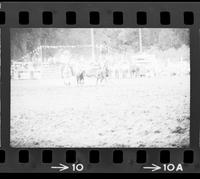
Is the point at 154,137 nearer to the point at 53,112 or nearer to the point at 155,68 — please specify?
the point at 155,68

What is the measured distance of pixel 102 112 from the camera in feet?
9.45

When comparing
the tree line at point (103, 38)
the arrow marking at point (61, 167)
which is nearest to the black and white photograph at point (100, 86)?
the tree line at point (103, 38)

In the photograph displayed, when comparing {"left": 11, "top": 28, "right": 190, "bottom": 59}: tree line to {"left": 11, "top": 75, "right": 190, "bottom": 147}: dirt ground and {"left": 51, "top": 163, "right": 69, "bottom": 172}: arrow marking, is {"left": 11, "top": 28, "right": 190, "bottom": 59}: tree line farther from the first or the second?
{"left": 51, "top": 163, "right": 69, "bottom": 172}: arrow marking

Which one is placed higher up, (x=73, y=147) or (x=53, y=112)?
(x=53, y=112)

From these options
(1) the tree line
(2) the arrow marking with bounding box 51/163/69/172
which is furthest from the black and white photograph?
(2) the arrow marking with bounding box 51/163/69/172

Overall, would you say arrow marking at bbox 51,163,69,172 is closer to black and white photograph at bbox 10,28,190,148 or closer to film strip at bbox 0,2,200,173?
film strip at bbox 0,2,200,173

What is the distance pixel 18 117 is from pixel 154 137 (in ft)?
2.78

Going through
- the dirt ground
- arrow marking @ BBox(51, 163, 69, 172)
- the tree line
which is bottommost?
arrow marking @ BBox(51, 163, 69, 172)

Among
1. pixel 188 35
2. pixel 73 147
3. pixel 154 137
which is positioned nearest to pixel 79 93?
pixel 73 147

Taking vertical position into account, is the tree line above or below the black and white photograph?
above

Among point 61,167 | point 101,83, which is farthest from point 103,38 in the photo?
point 61,167

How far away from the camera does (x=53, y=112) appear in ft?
9.43

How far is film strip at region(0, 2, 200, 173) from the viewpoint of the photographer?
9.41ft

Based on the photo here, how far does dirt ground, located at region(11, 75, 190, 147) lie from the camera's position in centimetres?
288
